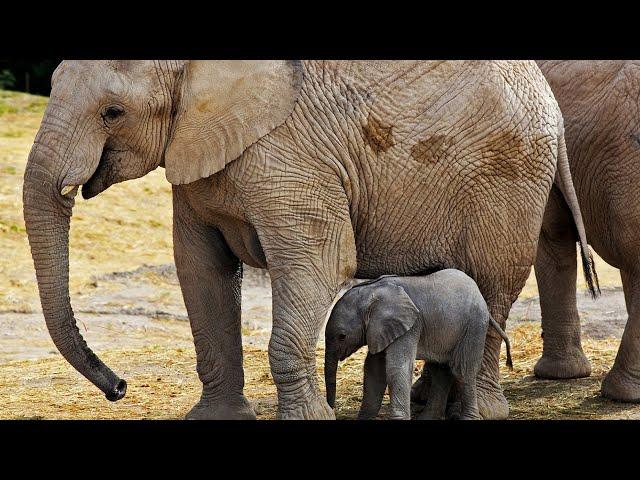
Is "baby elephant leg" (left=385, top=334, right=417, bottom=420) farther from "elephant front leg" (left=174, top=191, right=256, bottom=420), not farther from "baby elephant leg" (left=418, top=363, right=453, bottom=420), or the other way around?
"elephant front leg" (left=174, top=191, right=256, bottom=420)

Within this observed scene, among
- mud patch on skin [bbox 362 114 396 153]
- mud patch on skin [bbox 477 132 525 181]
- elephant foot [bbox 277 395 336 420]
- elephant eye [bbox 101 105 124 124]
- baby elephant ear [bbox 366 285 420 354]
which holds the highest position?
elephant eye [bbox 101 105 124 124]

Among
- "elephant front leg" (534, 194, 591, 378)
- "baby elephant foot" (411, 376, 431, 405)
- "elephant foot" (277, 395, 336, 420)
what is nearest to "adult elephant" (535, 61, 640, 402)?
"elephant front leg" (534, 194, 591, 378)

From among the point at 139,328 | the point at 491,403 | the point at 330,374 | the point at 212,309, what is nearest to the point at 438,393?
the point at 491,403

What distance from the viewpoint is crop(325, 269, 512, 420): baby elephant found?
601 centimetres

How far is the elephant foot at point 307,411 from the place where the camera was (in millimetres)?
6012

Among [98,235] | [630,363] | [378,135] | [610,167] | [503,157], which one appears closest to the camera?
[378,135]

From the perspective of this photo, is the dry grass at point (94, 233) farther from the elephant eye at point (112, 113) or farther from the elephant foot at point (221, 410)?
the elephant eye at point (112, 113)

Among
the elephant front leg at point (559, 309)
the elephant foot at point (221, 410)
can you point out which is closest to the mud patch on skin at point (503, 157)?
the elephant front leg at point (559, 309)

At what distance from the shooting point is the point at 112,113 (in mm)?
5832

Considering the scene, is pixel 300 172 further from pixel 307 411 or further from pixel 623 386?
pixel 623 386

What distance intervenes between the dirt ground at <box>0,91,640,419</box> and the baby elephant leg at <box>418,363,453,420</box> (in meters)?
0.56

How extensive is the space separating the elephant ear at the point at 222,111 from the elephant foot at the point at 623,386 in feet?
8.63

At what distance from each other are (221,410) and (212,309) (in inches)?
21.1
